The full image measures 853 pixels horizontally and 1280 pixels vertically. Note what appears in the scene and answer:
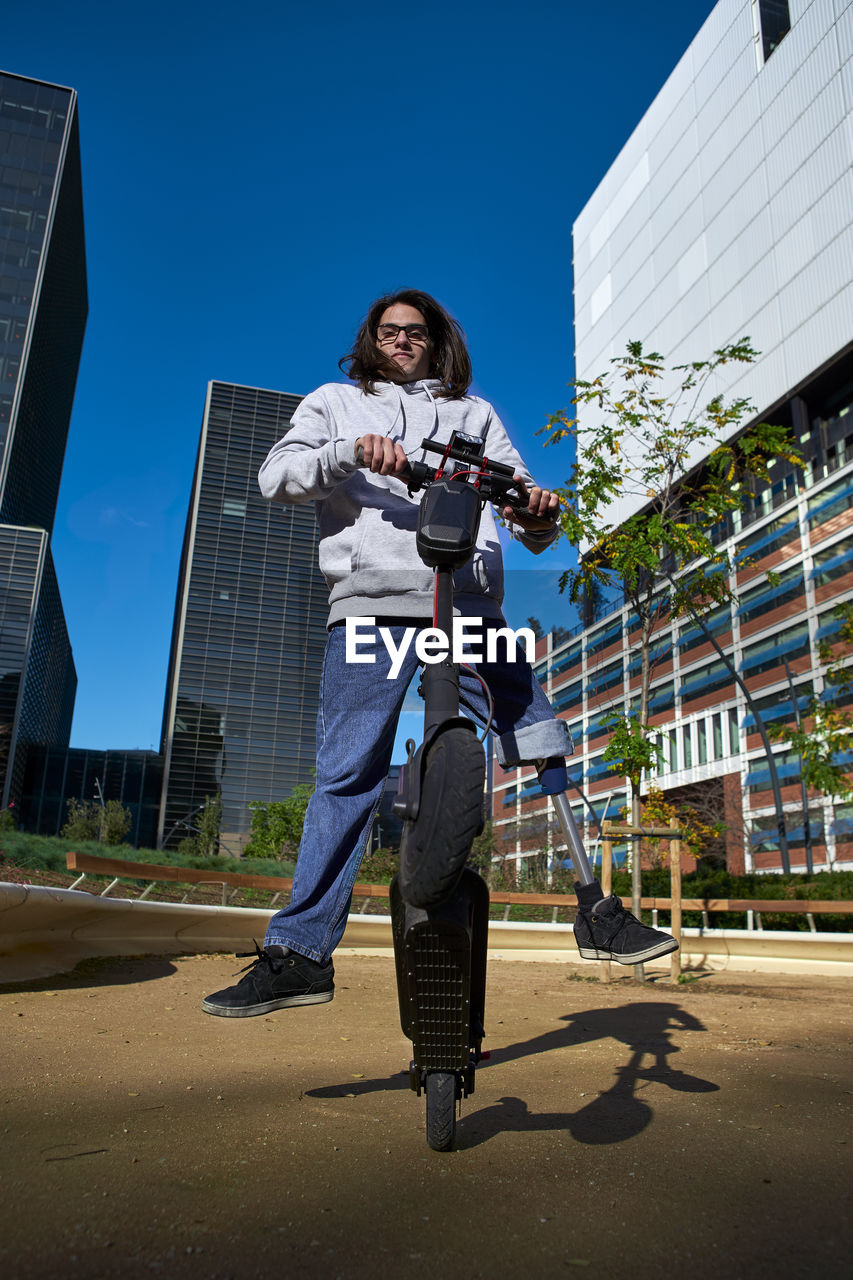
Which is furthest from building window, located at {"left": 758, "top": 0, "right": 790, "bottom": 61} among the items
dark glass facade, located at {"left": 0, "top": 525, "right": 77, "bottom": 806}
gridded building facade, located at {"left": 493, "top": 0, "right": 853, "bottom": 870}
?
dark glass facade, located at {"left": 0, "top": 525, "right": 77, "bottom": 806}

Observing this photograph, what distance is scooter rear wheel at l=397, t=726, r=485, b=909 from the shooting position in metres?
1.60

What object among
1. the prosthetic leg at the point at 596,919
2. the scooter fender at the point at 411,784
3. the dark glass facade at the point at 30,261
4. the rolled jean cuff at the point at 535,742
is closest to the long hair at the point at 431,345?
the rolled jean cuff at the point at 535,742

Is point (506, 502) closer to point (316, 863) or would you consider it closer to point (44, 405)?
point (316, 863)

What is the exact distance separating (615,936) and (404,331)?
77.8 inches

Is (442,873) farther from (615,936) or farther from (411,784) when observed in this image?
(615,936)

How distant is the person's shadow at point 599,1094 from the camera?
6.73 ft

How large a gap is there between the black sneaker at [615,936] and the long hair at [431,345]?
167 cm

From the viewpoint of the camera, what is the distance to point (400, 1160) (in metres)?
1.75

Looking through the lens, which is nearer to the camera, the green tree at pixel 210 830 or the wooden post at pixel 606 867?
the wooden post at pixel 606 867

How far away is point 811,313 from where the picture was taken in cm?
4244

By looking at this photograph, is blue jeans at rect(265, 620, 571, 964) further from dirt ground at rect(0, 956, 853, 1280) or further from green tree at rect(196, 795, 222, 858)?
green tree at rect(196, 795, 222, 858)

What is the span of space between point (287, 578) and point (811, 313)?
48.0 m

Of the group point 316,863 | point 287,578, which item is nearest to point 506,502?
point 316,863

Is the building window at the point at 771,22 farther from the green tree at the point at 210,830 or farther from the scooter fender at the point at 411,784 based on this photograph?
the scooter fender at the point at 411,784
